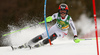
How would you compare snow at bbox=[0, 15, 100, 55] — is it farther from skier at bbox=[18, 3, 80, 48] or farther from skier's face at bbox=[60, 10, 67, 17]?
skier's face at bbox=[60, 10, 67, 17]

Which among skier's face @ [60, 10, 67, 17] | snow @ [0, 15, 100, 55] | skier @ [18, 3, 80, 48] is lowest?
snow @ [0, 15, 100, 55]

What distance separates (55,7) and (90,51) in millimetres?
3084

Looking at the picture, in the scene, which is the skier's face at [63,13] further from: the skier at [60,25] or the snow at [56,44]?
the snow at [56,44]

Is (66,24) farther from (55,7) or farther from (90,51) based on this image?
(55,7)

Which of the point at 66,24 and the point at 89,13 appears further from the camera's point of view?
the point at 89,13

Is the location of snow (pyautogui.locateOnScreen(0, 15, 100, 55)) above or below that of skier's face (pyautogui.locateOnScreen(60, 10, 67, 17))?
below

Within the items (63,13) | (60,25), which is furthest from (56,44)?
(63,13)

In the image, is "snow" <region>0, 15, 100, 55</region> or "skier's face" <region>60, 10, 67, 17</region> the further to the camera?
"skier's face" <region>60, 10, 67, 17</region>

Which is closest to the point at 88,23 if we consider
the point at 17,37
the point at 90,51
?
the point at 17,37

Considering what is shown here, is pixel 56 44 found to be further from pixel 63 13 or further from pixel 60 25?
pixel 63 13

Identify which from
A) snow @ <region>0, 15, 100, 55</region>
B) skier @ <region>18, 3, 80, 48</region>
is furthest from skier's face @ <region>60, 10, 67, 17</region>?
snow @ <region>0, 15, 100, 55</region>

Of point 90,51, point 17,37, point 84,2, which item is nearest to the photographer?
point 90,51

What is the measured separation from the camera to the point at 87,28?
5.57m

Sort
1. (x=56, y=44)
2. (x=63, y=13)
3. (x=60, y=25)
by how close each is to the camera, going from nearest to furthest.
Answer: (x=63, y=13), (x=60, y=25), (x=56, y=44)
